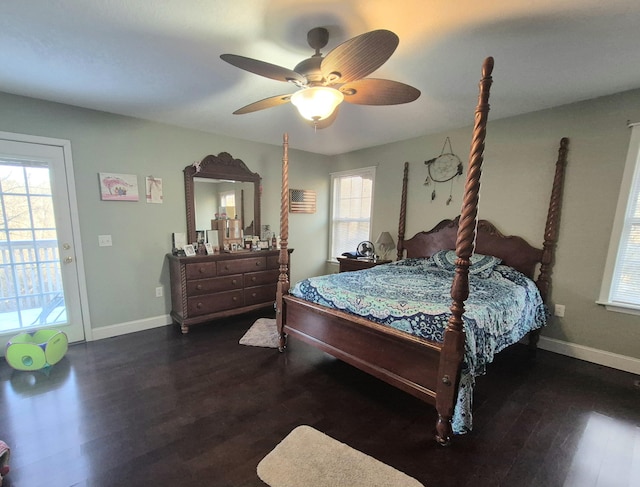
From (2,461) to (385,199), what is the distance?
14.1 ft

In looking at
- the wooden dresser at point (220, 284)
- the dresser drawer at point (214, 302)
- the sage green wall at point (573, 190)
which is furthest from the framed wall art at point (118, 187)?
the sage green wall at point (573, 190)

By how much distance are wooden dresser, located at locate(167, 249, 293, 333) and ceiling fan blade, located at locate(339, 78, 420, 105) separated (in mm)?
2449

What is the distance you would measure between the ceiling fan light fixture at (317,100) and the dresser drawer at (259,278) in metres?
2.48

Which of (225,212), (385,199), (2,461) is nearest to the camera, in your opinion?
(2,461)

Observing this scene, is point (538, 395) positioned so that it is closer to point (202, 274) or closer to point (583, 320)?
point (583, 320)

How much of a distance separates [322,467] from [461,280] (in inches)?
50.5

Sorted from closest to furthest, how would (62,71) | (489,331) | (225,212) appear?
(489,331), (62,71), (225,212)

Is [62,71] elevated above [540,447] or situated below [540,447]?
above

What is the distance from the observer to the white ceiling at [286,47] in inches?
57.6

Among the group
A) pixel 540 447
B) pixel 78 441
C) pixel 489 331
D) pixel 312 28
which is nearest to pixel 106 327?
pixel 78 441

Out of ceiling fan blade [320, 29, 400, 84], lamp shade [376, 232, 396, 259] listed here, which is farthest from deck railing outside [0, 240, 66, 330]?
lamp shade [376, 232, 396, 259]

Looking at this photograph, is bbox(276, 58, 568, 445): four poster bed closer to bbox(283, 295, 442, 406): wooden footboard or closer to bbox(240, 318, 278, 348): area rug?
bbox(283, 295, 442, 406): wooden footboard

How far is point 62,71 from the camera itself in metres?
2.11

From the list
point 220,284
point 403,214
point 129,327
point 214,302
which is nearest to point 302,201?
point 403,214
